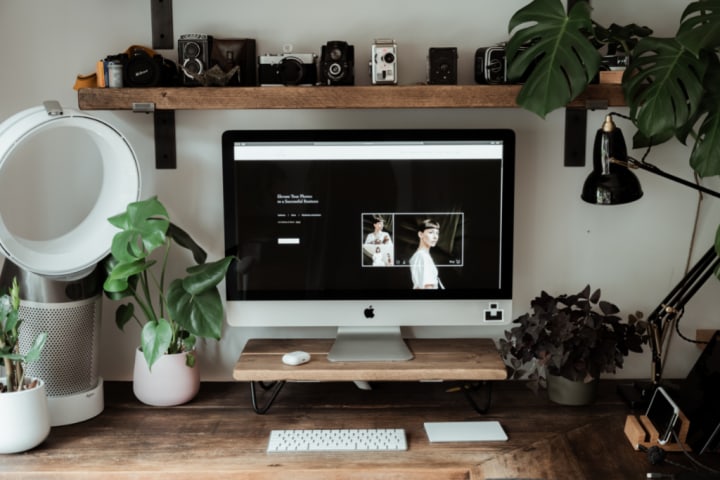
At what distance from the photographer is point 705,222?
2076mm

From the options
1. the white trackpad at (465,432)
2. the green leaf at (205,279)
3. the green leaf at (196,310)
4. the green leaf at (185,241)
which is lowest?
the white trackpad at (465,432)

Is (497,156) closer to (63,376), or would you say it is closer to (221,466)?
(221,466)

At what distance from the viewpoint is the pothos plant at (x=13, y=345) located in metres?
1.62

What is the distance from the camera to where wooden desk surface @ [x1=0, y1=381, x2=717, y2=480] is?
1.57 m

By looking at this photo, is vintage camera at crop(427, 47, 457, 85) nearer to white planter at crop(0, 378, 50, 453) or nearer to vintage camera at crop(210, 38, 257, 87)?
vintage camera at crop(210, 38, 257, 87)

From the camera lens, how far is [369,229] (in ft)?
6.20

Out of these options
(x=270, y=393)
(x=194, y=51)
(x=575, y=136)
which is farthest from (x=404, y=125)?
(x=270, y=393)

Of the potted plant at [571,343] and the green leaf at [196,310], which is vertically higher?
the green leaf at [196,310]

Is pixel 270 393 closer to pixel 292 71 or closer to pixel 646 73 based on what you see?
pixel 292 71

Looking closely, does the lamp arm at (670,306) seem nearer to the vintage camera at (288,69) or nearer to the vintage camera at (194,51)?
the vintage camera at (288,69)

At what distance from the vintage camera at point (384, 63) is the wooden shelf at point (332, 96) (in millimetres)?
65

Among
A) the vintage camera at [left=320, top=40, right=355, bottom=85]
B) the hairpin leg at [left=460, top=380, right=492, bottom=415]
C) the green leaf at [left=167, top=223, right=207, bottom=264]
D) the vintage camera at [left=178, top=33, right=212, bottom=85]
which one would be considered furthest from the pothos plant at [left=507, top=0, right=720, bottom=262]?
the green leaf at [left=167, top=223, right=207, bottom=264]

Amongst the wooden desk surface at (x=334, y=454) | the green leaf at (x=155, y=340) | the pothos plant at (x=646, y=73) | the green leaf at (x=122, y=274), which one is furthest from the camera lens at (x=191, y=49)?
the wooden desk surface at (x=334, y=454)

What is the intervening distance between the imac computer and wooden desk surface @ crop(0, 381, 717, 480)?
6.2 inches
